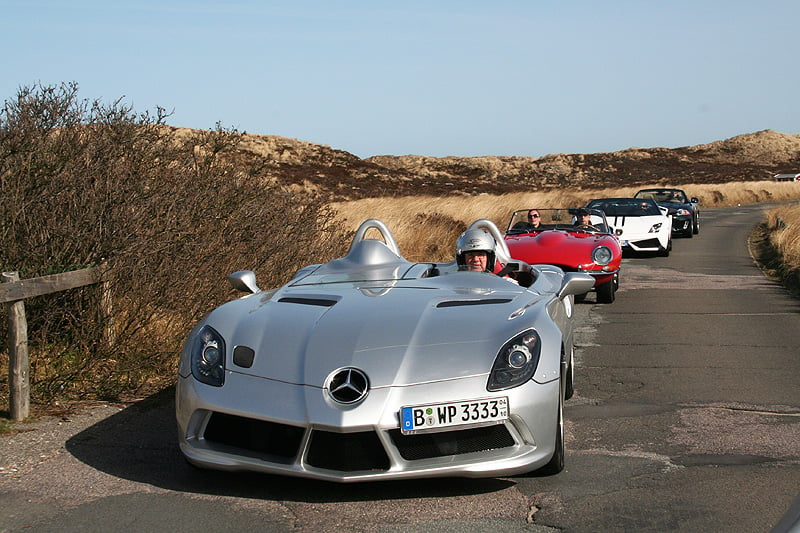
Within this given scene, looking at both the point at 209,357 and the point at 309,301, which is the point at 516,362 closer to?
the point at 309,301

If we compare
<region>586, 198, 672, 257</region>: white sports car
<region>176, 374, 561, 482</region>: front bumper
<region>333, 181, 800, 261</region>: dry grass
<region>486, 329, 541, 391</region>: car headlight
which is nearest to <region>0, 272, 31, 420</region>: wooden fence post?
<region>176, 374, 561, 482</region>: front bumper

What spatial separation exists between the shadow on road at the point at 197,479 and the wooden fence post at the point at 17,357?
0.49 m

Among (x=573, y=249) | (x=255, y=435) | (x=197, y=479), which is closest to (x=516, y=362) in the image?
(x=255, y=435)

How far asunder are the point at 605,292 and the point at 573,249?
0.78 m

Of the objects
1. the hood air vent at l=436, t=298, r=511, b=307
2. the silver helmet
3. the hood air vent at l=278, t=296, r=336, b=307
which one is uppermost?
the silver helmet

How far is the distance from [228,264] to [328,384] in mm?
6035

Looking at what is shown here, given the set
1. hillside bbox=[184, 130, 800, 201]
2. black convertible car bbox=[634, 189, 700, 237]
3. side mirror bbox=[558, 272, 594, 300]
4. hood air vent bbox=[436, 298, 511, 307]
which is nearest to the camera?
hood air vent bbox=[436, 298, 511, 307]

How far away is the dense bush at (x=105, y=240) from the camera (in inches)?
315

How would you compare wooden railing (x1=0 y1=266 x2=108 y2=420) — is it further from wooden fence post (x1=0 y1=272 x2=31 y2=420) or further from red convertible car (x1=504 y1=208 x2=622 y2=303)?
red convertible car (x1=504 y1=208 x2=622 y2=303)

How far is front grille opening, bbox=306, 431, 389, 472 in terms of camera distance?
496 centimetres

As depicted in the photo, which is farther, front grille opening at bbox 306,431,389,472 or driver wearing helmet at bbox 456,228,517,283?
driver wearing helmet at bbox 456,228,517,283

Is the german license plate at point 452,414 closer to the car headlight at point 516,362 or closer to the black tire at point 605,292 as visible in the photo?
the car headlight at point 516,362

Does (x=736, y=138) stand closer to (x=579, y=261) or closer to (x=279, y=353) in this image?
(x=579, y=261)

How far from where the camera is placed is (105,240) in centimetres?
829
